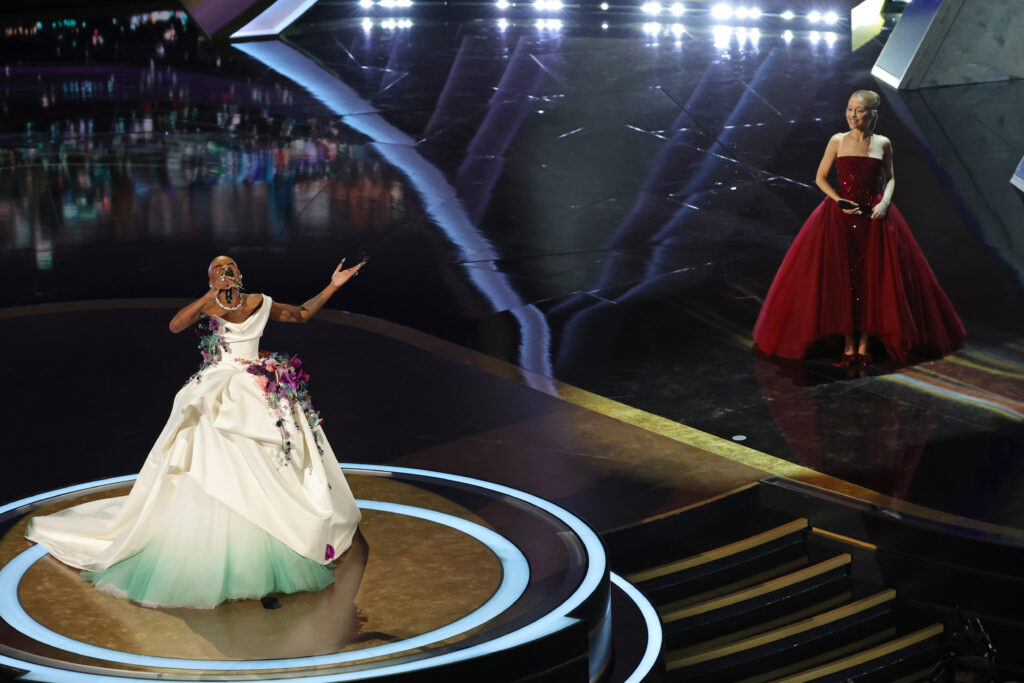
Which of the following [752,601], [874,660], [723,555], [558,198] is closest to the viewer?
[874,660]

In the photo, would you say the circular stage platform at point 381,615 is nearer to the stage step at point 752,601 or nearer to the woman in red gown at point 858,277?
the stage step at point 752,601

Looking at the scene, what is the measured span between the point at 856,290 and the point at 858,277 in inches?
3.5

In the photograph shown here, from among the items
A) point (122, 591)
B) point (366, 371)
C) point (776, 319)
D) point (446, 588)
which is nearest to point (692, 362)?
point (776, 319)

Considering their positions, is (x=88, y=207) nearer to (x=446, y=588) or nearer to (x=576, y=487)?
(x=576, y=487)

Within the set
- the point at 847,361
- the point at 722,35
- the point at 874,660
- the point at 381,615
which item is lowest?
the point at 874,660

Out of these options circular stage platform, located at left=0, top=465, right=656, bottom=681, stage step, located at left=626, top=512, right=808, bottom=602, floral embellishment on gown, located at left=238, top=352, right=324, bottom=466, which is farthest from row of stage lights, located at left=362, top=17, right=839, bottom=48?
floral embellishment on gown, located at left=238, top=352, right=324, bottom=466

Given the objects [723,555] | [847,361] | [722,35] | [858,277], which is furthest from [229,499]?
[722,35]

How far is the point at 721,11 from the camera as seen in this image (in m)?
24.2

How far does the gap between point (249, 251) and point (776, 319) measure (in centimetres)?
456

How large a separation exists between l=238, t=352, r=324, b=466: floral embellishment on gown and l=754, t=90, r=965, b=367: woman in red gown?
14.2 feet

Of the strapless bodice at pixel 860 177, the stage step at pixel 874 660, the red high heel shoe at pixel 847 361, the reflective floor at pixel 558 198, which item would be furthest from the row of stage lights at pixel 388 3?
the stage step at pixel 874 660

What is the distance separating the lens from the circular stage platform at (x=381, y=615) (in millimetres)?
4969

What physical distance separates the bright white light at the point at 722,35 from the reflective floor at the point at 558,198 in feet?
0.25

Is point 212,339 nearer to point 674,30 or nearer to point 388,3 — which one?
point 674,30
